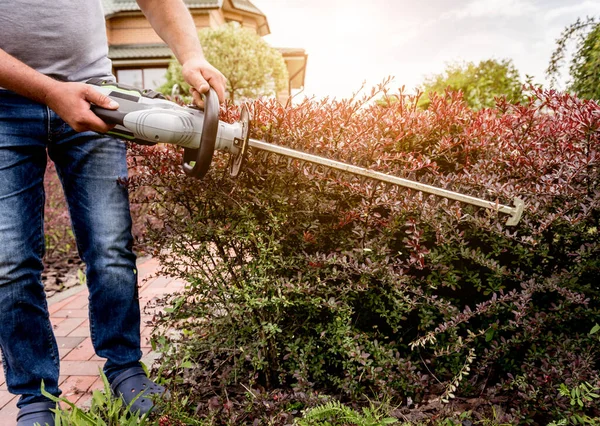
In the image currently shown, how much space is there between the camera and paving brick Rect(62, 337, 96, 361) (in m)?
2.44

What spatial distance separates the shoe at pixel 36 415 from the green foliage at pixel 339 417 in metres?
0.99

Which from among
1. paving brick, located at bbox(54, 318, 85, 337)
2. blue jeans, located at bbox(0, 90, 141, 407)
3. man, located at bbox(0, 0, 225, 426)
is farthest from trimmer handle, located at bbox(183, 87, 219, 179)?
paving brick, located at bbox(54, 318, 85, 337)

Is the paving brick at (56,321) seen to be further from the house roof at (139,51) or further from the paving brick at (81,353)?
the house roof at (139,51)

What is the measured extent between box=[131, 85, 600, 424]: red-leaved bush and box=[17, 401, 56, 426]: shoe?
1.82 ft

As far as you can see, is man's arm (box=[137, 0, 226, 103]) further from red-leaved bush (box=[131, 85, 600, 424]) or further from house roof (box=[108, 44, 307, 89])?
house roof (box=[108, 44, 307, 89])

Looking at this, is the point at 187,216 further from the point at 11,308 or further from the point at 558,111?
the point at 558,111

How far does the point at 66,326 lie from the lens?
9.51 feet

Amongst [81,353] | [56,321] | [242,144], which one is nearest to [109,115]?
[242,144]

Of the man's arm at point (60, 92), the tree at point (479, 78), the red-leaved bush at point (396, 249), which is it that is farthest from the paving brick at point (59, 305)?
the tree at point (479, 78)

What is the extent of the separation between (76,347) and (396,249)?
203 centimetres

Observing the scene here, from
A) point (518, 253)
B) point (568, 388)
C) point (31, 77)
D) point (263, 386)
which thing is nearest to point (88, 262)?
point (31, 77)

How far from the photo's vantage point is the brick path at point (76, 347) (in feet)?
6.68

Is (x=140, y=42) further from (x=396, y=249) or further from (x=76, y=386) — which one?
(x=396, y=249)

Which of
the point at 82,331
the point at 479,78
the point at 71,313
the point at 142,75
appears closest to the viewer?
the point at 82,331
